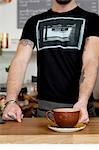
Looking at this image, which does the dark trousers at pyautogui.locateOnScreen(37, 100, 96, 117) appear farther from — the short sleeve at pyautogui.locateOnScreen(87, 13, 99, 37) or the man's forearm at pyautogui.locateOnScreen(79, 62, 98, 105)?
the short sleeve at pyautogui.locateOnScreen(87, 13, 99, 37)

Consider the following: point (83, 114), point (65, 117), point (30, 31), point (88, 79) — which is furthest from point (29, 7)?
point (65, 117)

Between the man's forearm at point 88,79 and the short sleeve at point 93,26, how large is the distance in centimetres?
17

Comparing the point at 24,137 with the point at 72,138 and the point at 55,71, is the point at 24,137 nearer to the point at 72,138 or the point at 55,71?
the point at 72,138

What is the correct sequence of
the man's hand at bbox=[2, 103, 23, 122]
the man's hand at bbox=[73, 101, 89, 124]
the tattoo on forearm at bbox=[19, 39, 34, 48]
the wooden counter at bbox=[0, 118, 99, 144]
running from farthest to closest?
the tattoo on forearm at bbox=[19, 39, 34, 48] → the man's hand at bbox=[2, 103, 23, 122] → the man's hand at bbox=[73, 101, 89, 124] → the wooden counter at bbox=[0, 118, 99, 144]

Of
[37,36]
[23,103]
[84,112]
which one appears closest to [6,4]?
[23,103]

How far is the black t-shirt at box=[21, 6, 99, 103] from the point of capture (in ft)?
6.29

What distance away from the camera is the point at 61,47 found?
1935 mm

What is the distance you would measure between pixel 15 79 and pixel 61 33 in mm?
321

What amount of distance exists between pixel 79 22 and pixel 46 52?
22cm

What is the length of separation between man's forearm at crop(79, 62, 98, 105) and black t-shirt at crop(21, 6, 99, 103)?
10 centimetres

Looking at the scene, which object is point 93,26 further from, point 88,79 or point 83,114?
point 83,114

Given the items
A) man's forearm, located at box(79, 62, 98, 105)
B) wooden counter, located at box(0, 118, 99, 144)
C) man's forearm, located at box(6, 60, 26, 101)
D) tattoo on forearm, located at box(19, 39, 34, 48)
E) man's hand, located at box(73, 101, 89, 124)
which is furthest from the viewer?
tattoo on forearm, located at box(19, 39, 34, 48)

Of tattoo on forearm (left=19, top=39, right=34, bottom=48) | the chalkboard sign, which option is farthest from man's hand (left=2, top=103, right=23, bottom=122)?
the chalkboard sign

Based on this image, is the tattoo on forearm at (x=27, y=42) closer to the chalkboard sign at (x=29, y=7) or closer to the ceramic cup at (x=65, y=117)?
the ceramic cup at (x=65, y=117)
